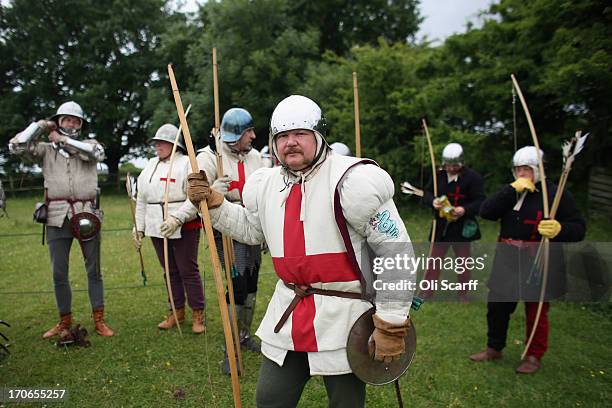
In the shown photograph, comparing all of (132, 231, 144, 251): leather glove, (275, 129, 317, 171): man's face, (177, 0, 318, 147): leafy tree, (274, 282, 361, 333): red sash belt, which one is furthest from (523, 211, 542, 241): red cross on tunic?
(177, 0, 318, 147): leafy tree

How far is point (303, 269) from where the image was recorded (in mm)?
1979

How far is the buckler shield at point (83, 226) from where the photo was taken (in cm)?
388

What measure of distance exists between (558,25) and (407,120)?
4.46 metres

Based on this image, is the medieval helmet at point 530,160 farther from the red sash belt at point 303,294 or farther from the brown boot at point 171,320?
the brown boot at point 171,320

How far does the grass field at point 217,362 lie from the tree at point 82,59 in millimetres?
19401

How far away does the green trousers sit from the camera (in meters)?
1.99

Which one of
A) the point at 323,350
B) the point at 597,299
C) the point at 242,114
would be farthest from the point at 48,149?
the point at 597,299

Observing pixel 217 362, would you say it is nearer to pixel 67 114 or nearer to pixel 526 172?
pixel 67 114

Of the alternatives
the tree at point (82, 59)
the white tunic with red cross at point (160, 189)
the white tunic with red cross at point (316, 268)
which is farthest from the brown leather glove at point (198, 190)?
the tree at point (82, 59)

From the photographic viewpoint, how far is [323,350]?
6.32 feet

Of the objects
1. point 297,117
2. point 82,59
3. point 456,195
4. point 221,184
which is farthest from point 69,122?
point 82,59

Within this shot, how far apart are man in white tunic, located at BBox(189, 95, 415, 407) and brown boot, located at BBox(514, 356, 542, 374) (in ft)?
7.48

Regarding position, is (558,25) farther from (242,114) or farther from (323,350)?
(323,350)

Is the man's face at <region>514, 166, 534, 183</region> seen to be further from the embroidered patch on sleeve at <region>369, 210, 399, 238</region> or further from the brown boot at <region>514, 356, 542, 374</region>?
the embroidered patch on sleeve at <region>369, 210, 399, 238</region>
